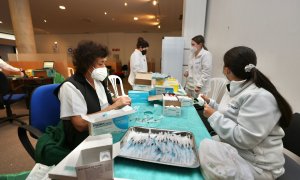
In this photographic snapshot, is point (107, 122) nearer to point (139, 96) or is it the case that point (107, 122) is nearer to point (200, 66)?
point (139, 96)

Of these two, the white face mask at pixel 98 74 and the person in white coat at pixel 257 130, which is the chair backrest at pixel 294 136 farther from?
the white face mask at pixel 98 74

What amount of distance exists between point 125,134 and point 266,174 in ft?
2.57

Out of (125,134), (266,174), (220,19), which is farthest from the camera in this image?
(220,19)

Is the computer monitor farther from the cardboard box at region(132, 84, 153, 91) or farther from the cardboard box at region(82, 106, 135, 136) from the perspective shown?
the cardboard box at region(82, 106, 135, 136)

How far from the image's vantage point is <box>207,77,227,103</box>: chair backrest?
216cm

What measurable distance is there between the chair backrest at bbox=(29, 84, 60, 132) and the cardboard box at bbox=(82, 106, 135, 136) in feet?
1.64

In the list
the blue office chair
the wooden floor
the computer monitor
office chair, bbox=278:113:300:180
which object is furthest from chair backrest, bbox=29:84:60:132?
the computer monitor

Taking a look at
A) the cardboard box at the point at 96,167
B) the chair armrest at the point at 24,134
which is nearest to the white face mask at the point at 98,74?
the chair armrest at the point at 24,134

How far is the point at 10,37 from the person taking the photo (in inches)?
458

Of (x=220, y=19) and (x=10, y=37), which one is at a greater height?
(x=10, y=37)

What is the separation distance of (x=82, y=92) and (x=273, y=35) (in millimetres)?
1873

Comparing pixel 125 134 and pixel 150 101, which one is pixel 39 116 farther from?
pixel 150 101

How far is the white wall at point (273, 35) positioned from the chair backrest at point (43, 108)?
6.48 ft

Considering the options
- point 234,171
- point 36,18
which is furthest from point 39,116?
point 36,18
